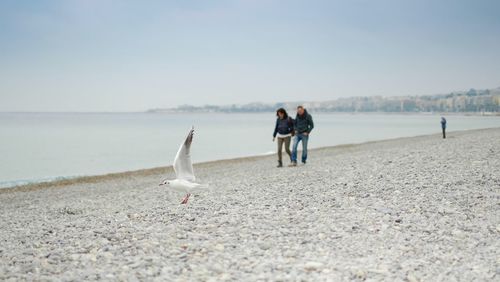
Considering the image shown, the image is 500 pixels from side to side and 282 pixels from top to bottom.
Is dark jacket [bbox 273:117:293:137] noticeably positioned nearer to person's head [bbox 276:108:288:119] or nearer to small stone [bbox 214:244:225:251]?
person's head [bbox 276:108:288:119]

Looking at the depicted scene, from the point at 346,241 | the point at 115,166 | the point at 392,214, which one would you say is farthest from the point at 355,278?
the point at 115,166

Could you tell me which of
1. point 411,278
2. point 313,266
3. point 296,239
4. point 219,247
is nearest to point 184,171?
point 219,247

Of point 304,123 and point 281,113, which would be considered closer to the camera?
point 281,113

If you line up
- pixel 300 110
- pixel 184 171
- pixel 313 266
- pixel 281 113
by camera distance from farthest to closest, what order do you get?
pixel 281 113
pixel 300 110
pixel 184 171
pixel 313 266

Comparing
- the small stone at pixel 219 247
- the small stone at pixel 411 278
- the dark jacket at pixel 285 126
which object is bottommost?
the small stone at pixel 411 278

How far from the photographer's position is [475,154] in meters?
15.6

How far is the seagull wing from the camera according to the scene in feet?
28.4

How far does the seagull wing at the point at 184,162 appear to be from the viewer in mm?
8659

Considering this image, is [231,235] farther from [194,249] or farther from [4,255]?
[4,255]

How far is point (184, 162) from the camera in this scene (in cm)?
890

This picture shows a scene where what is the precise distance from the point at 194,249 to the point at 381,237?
2506 mm

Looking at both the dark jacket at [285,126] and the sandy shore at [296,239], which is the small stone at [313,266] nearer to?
the sandy shore at [296,239]

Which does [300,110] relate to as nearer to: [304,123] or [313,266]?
[304,123]

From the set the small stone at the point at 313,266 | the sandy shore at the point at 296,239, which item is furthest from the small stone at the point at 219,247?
the small stone at the point at 313,266
